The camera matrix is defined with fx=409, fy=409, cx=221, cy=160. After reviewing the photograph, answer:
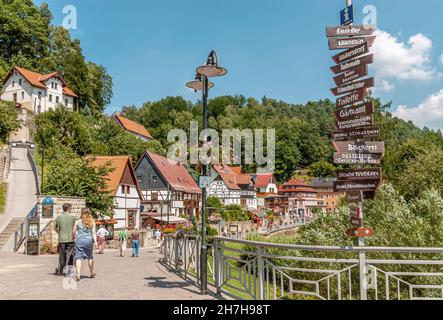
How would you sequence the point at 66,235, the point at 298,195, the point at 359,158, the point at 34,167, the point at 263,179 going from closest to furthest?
the point at 359,158 → the point at 66,235 → the point at 34,167 → the point at 263,179 → the point at 298,195

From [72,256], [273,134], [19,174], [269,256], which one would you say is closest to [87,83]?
[19,174]

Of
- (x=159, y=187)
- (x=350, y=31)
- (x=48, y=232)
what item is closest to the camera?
(x=350, y=31)

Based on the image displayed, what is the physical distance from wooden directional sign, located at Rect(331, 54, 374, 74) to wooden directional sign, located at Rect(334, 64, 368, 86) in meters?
0.06

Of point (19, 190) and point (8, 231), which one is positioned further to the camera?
point (19, 190)

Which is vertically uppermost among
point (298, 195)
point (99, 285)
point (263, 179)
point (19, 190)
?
point (263, 179)

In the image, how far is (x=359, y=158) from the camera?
728cm

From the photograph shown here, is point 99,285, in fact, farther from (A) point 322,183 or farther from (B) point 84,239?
(A) point 322,183

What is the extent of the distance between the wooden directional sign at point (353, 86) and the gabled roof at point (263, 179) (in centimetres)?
8367

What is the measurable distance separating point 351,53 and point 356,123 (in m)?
1.33

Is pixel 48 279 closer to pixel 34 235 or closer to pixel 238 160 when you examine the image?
pixel 34 235

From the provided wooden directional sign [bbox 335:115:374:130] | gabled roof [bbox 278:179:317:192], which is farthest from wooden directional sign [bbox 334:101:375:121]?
gabled roof [bbox 278:179:317:192]

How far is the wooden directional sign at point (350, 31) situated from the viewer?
753 cm

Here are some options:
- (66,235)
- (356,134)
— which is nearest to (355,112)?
(356,134)

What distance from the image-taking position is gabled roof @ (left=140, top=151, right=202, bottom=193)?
51.7 m
